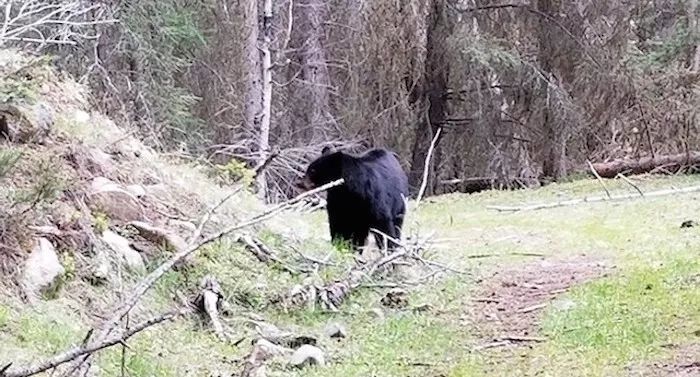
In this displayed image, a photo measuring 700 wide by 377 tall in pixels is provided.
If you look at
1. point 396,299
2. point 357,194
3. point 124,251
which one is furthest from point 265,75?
point 124,251

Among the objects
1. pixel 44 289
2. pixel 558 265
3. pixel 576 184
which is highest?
pixel 44 289

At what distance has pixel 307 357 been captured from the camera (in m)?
4.32

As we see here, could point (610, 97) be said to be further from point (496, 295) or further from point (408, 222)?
point (496, 295)

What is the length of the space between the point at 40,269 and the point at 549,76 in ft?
39.1

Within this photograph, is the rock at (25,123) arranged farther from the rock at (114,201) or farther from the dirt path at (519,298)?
the dirt path at (519,298)

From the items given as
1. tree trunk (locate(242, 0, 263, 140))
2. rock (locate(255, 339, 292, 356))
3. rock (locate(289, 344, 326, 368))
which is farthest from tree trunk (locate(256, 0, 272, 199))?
rock (locate(289, 344, 326, 368))

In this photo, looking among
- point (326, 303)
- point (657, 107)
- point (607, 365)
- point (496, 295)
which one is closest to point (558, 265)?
point (496, 295)

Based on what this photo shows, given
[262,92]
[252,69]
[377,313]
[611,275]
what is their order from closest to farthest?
[377,313] < [611,275] < [262,92] < [252,69]

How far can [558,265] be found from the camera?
21.5 feet

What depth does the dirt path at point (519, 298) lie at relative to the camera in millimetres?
4594

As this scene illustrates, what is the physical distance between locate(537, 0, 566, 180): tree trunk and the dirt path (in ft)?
28.5

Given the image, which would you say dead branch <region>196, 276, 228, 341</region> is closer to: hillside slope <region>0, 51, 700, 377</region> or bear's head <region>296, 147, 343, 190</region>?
hillside slope <region>0, 51, 700, 377</region>

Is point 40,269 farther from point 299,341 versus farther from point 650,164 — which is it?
point 650,164

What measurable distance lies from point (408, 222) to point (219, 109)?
6.38m
